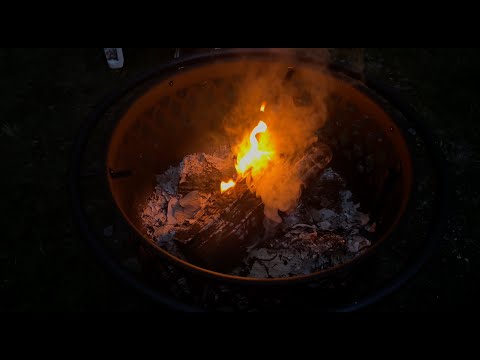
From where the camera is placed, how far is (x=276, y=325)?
66.5 inches

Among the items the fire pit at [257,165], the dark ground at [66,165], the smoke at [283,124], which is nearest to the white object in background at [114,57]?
the dark ground at [66,165]

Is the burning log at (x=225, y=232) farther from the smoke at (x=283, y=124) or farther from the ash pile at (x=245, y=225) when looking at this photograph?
the smoke at (x=283, y=124)

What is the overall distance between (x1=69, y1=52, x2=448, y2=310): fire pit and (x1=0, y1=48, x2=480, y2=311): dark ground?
563mm

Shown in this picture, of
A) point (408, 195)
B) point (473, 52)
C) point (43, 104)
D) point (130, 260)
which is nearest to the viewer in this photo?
point (408, 195)

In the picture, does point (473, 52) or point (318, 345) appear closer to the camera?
point (318, 345)

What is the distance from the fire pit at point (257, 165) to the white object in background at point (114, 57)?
5.38ft

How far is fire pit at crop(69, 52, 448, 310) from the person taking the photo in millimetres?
2430

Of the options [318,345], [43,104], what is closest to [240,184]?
[318,345]

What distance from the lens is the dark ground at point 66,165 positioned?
9.75 feet

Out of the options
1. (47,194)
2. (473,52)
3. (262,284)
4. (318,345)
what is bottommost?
(318,345)

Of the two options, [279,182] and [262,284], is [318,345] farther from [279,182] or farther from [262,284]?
[279,182]

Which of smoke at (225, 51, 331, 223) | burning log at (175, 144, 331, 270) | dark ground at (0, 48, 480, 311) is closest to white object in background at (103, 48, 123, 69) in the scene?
dark ground at (0, 48, 480, 311)

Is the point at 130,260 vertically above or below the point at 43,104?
below

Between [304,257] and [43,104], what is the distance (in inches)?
127
